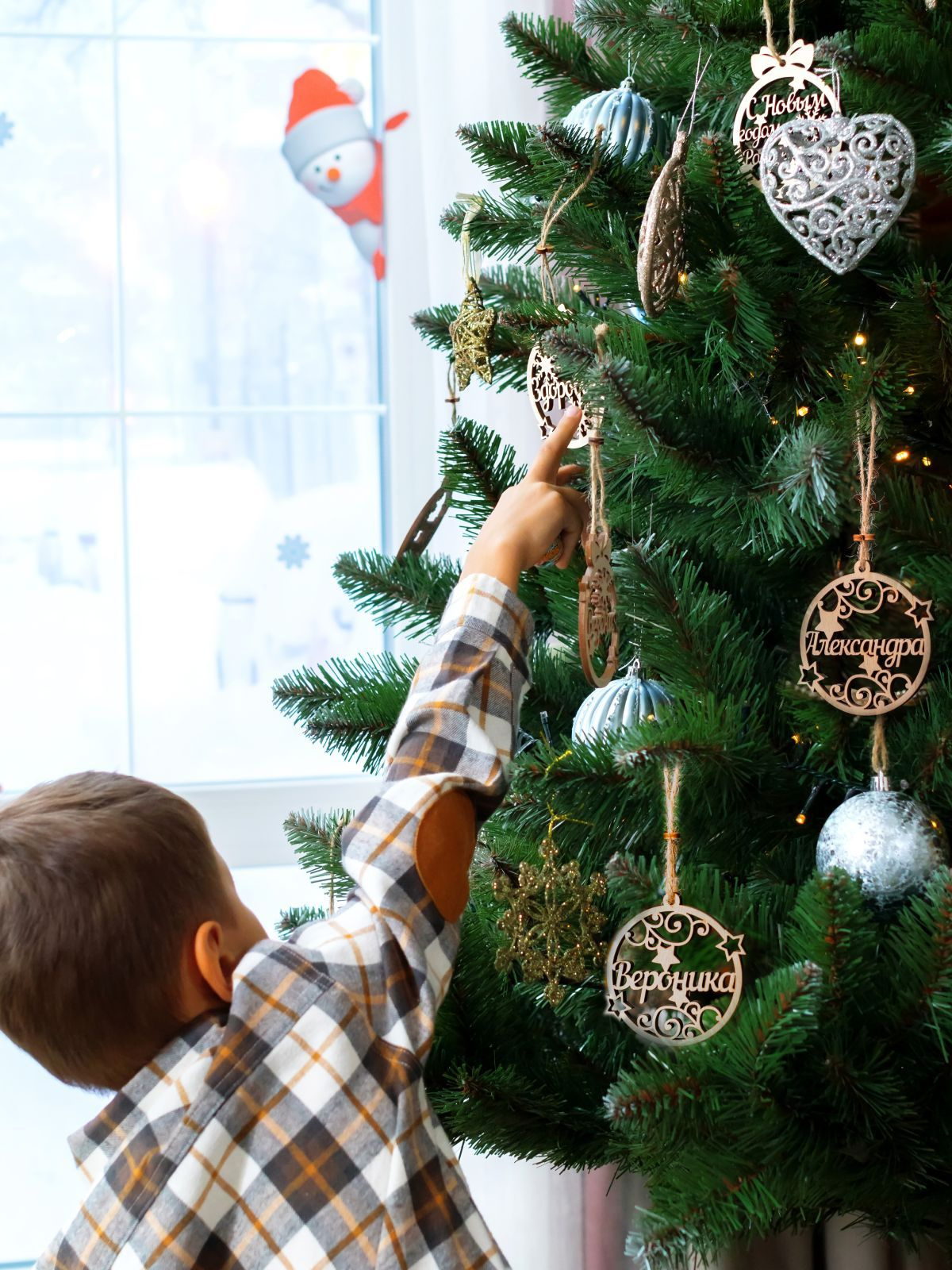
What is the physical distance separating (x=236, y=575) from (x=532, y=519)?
0.96 metres

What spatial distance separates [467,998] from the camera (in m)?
0.74

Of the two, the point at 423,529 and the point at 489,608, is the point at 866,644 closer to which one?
the point at 489,608

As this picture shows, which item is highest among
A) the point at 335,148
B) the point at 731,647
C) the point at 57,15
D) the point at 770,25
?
the point at 57,15

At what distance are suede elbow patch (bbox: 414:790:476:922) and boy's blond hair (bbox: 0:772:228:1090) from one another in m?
0.12

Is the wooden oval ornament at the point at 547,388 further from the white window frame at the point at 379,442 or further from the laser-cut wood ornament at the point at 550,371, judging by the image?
the white window frame at the point at 379,442

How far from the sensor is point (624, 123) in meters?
0.76

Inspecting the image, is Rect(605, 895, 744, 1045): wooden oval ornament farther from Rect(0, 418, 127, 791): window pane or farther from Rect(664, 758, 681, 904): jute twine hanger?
Rect(0, 418, 127, 791): window pane

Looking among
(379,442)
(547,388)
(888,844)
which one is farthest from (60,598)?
(888,844)

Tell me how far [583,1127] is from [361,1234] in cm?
16

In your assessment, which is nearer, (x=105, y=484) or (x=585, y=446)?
(x=585, y=446)

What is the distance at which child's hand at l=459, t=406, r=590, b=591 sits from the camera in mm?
672

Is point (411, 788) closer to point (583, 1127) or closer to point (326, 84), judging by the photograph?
point (583, 1127)

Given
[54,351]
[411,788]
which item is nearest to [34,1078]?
[54,351]

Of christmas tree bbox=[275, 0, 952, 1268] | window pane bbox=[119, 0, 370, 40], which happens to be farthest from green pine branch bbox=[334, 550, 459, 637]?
window pane bbox=[119, 0, 370, 40]
